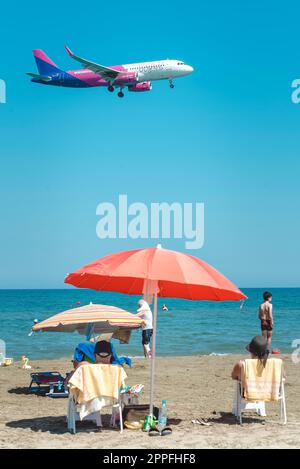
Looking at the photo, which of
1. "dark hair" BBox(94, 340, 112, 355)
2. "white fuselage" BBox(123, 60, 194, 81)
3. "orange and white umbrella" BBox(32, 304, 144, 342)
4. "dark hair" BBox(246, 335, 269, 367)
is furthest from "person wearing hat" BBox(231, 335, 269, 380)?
"white fuselage" BBox(123, 60, 194, 81)

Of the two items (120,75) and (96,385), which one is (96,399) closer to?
(96,385)

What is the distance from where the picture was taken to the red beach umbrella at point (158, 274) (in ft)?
22.9

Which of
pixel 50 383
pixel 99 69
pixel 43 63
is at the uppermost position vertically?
pixel 43 63

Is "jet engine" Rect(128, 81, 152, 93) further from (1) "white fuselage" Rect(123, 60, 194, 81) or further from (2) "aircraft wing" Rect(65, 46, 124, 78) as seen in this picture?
(2) "aircraft wing" Rect(65, 46, 124, 78)

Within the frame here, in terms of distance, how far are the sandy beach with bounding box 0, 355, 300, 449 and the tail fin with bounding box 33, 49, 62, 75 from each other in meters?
30.3

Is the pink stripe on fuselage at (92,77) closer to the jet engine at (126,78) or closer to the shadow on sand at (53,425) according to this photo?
the jet engine at (126,78)

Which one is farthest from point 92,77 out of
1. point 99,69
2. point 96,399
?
point 96,399

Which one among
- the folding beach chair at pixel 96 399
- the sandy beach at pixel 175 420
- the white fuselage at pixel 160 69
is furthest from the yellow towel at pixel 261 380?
the white fuselage at pixel 160 69

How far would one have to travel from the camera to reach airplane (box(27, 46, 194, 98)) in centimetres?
3300

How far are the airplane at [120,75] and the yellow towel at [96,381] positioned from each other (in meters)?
26.4

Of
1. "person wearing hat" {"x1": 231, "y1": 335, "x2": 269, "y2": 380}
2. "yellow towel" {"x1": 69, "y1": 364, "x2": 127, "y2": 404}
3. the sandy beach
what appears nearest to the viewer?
the sandy beach

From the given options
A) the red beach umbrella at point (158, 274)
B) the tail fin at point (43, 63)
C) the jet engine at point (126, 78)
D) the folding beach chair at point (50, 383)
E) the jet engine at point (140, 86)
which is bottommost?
the folding beach chair at point (50, 383)

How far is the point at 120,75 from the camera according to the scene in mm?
33031

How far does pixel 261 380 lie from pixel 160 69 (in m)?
28.0
